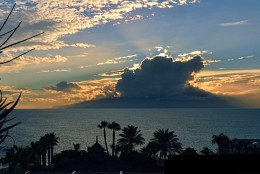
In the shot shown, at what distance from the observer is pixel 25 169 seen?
77.3m

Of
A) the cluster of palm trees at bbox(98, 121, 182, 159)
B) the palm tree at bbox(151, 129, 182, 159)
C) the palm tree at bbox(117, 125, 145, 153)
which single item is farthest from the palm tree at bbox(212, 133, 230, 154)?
the palm tree at bbox(117, 125, 145, 153)

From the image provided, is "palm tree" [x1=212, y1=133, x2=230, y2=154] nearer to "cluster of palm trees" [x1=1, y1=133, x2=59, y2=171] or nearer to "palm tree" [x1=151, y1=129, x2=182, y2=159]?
"palm tree" [x1=151, y1=129, x2=182, y2=159]

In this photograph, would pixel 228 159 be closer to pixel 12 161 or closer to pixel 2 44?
pixel 2 44

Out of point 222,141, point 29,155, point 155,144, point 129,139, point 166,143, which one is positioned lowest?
point 29,155

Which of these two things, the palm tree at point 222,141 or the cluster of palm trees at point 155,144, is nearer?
the cluster of palm trees at point 155,144

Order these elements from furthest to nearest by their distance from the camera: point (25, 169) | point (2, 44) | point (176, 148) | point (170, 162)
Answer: point (176, 148), point (25, 169), point (170, 162), point (2, 44)

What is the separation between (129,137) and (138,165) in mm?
13051

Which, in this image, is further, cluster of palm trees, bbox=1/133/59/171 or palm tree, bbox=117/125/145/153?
palm tree, bbox=117/125/145/153

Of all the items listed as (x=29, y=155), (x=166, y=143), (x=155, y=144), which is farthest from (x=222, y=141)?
(x=29, y=155)

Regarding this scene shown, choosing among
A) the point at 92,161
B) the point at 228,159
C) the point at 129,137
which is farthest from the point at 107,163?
the point at 228,159

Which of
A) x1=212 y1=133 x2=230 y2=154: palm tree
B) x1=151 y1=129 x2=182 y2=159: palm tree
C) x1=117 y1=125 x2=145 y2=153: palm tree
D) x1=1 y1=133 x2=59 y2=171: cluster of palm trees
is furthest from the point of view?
x1=212 y1=133 x2=230 y2=154: palm tree

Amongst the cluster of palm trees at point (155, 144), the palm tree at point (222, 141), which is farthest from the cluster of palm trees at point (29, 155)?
the palm tree at point (222, 141)

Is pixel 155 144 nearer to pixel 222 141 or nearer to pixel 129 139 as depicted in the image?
pixel 129 139

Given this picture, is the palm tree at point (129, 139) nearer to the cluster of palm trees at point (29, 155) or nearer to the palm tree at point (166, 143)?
the palm tree at point (166, 143)
